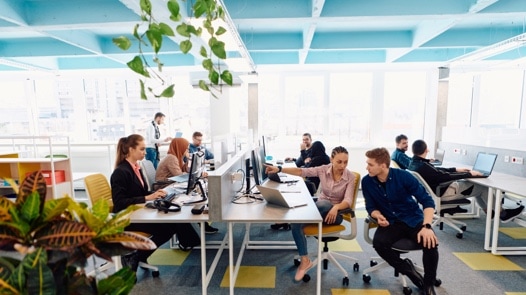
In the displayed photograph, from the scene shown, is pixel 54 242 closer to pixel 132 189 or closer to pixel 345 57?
pixel 132 189

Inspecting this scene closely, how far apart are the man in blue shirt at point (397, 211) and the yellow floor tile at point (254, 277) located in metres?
0.95

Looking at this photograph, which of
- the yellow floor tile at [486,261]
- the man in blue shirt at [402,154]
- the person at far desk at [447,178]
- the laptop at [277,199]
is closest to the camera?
the laptop at [277,199]

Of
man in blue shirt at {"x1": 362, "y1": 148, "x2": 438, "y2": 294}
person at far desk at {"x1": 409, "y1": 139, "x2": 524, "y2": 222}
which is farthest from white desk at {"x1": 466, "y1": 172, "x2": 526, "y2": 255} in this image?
man in blue shirt at {"x1": 362, "y1": 148, "x2": 438, "y2": 294}

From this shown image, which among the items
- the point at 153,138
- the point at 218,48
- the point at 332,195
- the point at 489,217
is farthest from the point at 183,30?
the point at 153,138

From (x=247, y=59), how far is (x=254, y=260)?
250 centimetres

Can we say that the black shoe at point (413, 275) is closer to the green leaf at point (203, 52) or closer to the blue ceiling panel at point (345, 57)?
the green leaf at point (203, 52)

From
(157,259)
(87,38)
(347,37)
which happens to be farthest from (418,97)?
(87,38)

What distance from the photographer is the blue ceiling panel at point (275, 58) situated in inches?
198

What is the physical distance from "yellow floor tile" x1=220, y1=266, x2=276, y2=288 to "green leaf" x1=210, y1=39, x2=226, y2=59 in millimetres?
1950

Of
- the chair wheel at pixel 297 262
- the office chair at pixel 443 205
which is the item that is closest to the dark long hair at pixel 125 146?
the chair wheel at pixel 297 262

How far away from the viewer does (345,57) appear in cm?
508

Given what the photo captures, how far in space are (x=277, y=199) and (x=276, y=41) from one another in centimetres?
281

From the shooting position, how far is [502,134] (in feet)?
12.2

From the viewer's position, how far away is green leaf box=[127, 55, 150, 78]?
1.07 metres
